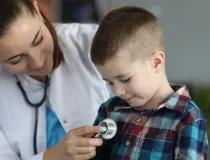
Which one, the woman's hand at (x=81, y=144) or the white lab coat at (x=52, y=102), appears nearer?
the woman's hand at (x=81, y=144)

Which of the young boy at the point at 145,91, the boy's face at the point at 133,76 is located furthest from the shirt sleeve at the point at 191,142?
the boy's face at the point at 133,76

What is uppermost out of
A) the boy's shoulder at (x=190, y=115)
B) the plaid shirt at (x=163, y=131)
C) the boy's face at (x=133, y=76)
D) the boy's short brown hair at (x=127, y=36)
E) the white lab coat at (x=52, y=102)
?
the boy's short brown hair at (x=127, y=36)

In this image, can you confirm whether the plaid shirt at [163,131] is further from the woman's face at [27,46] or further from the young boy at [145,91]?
the woman's face at [27,46]

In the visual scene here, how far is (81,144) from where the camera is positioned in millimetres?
969

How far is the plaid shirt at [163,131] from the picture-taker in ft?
2.86

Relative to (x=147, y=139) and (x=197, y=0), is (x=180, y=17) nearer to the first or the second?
(x=197, y=0)

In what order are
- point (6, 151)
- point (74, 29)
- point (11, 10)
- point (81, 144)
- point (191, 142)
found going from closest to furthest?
point (191, 142), point (81, 144), point (11, 10), point (6, 151), point (74, 29)

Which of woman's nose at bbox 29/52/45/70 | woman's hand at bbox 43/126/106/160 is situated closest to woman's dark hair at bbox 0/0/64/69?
woman's nose at bbox 29/52/45/70

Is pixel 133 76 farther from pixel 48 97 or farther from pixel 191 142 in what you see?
pixel 48 97

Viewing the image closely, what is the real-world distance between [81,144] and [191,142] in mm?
270

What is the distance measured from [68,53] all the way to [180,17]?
111 centimetres

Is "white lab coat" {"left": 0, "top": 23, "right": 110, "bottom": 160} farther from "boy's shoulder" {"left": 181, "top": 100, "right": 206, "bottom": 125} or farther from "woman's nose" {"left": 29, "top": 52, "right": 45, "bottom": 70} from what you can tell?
"boy's shoulder" {"left": 181, "top": 100, "right": 206, "bottom": 125}

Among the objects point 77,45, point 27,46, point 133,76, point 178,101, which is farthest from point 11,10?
point 178,101

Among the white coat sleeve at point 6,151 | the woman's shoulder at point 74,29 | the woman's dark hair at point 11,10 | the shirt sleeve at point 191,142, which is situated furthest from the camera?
the woman's shoulder at point 74,29
